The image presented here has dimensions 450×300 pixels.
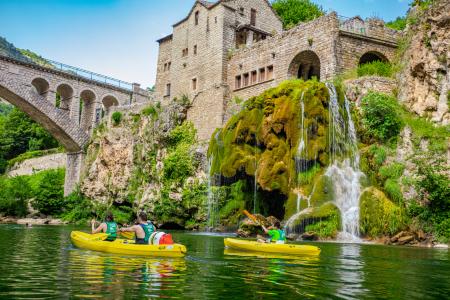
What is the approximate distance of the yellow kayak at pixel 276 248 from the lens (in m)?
12.5

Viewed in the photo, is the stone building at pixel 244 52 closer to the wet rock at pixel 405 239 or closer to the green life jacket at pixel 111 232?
the wet rock at pixel 405 239

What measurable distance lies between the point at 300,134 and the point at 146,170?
13690 millimetres

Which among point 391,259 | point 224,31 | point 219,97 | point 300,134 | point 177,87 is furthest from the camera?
point 177,87

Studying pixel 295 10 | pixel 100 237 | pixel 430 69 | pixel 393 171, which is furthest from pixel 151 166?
pixel 295 10

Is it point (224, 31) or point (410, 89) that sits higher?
point (224, 31)

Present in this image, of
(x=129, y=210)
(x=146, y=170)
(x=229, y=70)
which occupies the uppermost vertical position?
(x=229, y=70)

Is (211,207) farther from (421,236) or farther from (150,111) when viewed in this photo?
(421,236)

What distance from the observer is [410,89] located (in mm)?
23109

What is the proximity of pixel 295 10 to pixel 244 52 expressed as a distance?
49.2ft

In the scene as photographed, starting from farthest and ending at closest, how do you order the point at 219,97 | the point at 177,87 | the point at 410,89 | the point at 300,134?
the point at 177,87
the point at 219,97
the point at 410,89
the point at 300,134

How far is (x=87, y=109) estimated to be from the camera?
146 ft

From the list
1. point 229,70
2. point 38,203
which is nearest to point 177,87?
point 229,70

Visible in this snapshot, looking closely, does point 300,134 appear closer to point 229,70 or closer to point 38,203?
point 229,70

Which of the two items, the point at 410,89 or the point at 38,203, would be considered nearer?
the point at 410,89
